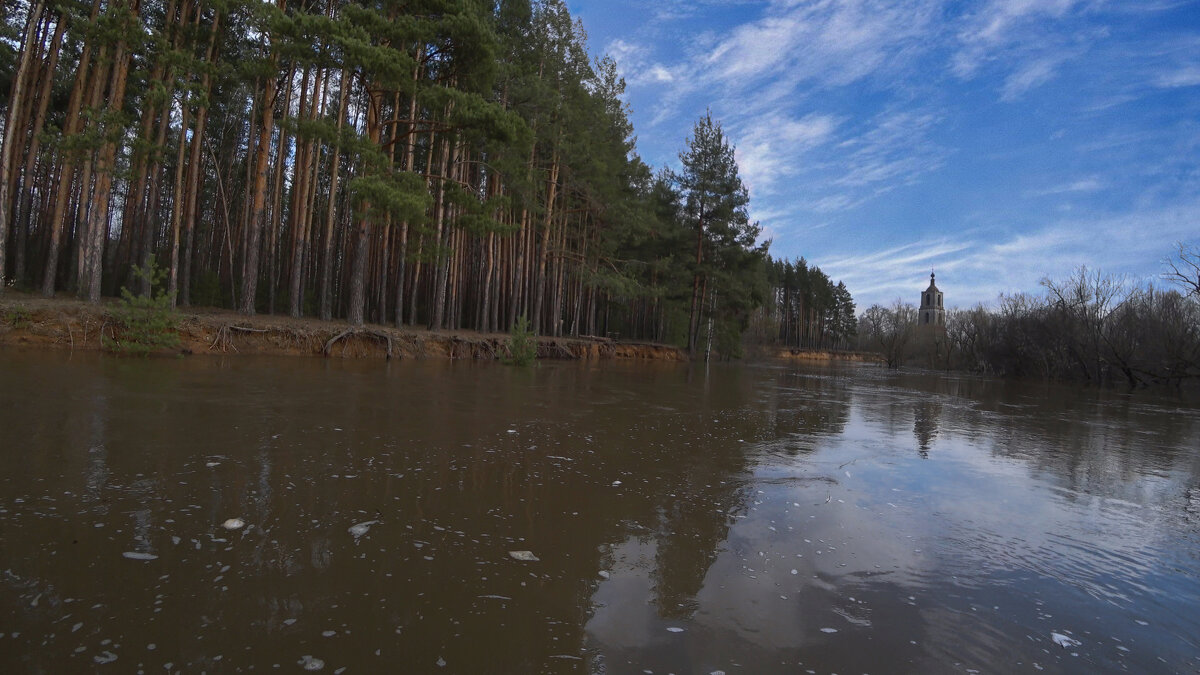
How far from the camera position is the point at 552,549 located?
2.88m

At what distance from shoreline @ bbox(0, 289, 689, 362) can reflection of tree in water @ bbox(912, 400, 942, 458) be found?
38.6 ft

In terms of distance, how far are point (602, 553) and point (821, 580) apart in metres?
1.11

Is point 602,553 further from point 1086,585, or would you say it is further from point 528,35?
point 528,35

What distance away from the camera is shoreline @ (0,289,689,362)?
1129 cm

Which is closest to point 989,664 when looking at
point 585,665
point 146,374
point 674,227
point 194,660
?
point 585,665

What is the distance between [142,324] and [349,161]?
50.1 ft

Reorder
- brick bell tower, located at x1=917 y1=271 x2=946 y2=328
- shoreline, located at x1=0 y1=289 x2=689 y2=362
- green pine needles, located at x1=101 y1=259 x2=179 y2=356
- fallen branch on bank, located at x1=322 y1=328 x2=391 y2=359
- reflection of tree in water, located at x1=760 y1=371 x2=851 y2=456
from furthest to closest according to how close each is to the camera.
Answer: brick bell tower, located at x1=917 y1=271 x2=946 y2=328, fallen branch on bank, located at x1=322 y1=328 x2=391 y2=359, green pine needles, located at x1=101 y1=259 x2=179 y2=356, shoreline, located at x1=0 y1=289 x2=689 y2=362, reflection of tree in water, located at x1=760 y1=371 x2=851 y2=456

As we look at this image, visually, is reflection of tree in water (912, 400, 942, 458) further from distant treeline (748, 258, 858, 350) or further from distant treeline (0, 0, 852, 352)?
distant treeline (748, 258, 858, 350)

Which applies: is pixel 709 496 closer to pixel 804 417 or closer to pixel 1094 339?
pixel 804 417

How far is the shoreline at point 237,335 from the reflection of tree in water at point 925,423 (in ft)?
38.6

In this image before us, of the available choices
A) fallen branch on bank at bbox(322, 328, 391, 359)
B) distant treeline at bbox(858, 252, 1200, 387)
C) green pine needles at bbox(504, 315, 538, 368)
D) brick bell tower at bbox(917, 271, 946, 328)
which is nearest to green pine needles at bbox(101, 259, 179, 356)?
fallen branch on bank at bbox(322, 328, 391, 359)

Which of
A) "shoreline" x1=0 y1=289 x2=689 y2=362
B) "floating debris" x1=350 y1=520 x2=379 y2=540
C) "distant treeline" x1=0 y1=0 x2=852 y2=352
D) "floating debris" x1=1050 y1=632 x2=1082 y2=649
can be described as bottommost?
"floating debris" x1=1050 y1=632 x2=1082 y2=649

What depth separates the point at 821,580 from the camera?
2.72 metres

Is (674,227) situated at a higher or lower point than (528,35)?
lower
